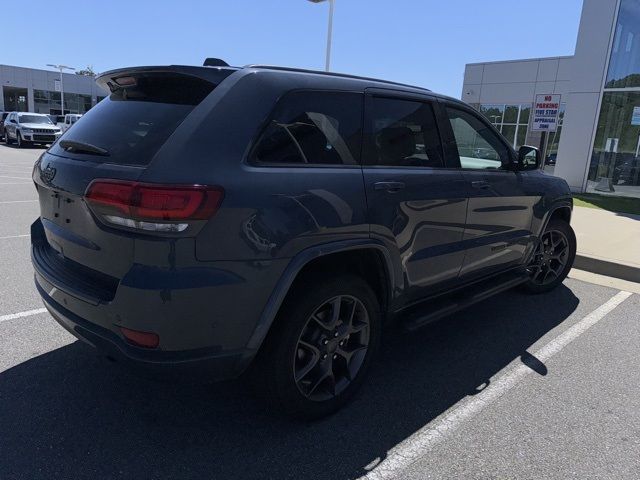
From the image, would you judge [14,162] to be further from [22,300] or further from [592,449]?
[592,449]

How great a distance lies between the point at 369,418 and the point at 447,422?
46cm

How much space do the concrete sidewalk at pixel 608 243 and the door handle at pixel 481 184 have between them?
3.59 m

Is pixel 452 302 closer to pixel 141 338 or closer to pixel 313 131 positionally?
pixel 313 131

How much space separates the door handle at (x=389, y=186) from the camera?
9.39 feet

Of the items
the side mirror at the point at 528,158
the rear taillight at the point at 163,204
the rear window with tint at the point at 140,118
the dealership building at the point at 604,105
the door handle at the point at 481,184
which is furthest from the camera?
the dealership building at the point at 604,105

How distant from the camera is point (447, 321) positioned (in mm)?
4461

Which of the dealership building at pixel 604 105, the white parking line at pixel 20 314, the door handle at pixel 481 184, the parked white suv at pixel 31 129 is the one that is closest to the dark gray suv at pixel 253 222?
the door handle at pixel 481 184

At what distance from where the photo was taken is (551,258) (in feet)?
17.2

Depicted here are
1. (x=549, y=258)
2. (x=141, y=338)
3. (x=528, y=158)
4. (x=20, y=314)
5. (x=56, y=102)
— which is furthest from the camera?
(x=56, y=102)

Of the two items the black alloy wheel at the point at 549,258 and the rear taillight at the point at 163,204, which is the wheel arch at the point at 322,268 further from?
the black alloy wheel at the point at 549,258

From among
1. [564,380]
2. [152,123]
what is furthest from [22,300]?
[564,380]

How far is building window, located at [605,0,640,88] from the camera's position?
13086 mm

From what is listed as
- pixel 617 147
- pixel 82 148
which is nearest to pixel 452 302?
pixel 82 148

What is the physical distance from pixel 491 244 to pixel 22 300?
4106 millimetres
